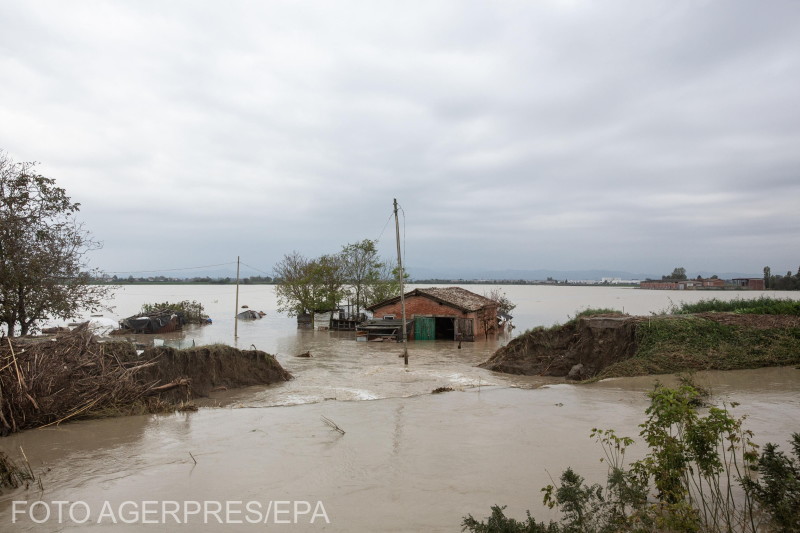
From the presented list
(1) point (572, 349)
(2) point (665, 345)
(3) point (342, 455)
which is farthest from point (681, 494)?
(1) point (572, 349)

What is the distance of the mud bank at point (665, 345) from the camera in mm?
15930

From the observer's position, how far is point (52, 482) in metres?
7.87

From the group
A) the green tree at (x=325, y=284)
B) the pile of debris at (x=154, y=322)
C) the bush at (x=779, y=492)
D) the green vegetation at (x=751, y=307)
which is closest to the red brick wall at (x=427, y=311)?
the green tree at (x=325, y=284)

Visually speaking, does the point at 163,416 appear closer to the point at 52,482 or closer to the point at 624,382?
the point at 52,482

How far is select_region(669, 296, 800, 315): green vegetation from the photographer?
67.8ft

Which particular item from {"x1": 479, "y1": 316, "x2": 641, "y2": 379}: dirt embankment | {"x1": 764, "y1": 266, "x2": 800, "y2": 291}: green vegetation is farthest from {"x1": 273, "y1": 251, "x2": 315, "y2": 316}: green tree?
{"x1": 764, "y1": 266, "x2": 800, "y2": 291}: green vegetation

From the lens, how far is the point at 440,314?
3778cm

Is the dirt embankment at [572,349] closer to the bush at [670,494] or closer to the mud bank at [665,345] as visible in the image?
the mud bank at [665,345]

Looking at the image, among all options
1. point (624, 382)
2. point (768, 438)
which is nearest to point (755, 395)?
point (624, 382)

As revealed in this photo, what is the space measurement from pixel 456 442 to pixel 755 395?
27.6 ft

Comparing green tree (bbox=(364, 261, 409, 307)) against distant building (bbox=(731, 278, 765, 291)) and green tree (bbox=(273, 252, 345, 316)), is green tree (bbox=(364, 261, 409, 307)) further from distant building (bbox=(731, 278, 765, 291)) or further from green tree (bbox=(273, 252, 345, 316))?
distant building (bbox=(731, 278, 765, 291))

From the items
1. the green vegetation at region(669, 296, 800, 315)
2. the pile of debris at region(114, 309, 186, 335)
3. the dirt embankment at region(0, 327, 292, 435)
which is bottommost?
the pile of debris at region(114, 309, 186, 335)

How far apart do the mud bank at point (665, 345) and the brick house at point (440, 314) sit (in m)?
16.8

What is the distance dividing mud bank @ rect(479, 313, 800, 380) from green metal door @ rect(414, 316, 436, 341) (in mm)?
17546
